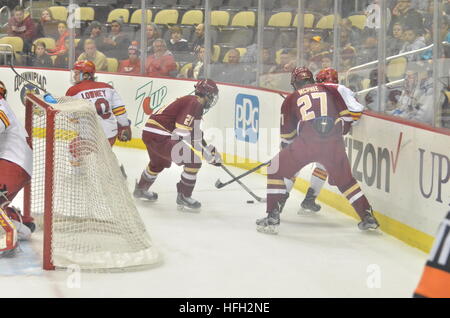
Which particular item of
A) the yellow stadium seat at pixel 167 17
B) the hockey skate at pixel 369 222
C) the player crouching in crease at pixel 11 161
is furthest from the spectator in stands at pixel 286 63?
the player crouching in crease at pixel 11 161

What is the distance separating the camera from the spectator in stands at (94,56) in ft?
31.2

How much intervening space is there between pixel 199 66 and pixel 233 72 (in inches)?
22.6

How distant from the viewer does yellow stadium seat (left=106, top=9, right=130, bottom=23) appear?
9.45 meters

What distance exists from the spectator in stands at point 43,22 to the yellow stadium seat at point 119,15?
0.79 m

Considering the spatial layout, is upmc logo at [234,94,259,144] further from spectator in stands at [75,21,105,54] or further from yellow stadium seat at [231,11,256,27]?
spectator in stands at [75,21,105,54]

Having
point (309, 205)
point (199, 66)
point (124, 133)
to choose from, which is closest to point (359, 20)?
point (309, 205)

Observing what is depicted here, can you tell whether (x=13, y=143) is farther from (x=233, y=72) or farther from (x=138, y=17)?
(x=138, y=17)

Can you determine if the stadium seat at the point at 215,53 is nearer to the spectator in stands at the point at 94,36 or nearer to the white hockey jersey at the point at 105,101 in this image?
the spectator in stands at the point at 94,36

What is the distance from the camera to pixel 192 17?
8.86 metres

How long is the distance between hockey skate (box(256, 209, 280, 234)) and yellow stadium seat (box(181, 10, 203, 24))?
3.77m

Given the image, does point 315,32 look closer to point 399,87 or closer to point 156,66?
point 399,87

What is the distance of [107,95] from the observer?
21.8ft

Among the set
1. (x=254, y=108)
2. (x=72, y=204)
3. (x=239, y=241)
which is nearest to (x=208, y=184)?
(x=254, y=108)
